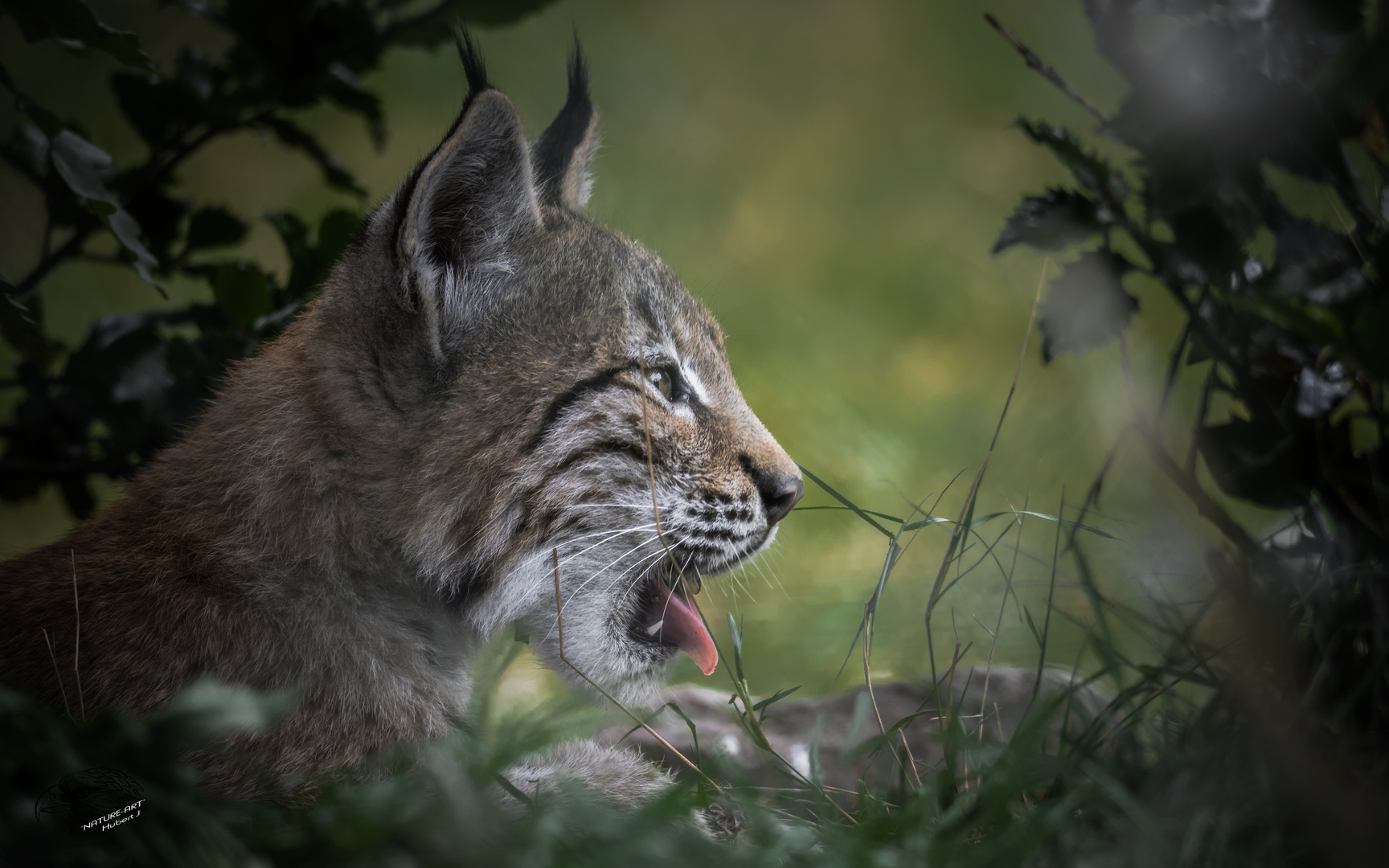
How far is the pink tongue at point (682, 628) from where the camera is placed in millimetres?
1732

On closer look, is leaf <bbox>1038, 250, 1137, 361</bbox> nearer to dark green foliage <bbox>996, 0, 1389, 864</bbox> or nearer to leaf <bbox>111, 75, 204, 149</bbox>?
dark green foliage <bbox>996, 0, 1389, 864</bbox>

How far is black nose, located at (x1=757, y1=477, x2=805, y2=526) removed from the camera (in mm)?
1736

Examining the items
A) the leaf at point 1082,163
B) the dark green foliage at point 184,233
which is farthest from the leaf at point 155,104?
the leaf at point 1082,163

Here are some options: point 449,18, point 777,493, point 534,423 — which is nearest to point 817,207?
point 449,18

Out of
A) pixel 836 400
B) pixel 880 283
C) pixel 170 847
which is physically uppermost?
pixel 880 283

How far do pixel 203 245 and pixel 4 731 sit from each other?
1.42 meters

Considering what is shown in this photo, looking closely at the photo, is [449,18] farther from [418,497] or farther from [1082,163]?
[1082,163]

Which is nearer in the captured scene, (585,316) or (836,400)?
(585,316)

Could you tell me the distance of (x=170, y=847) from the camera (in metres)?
0.79

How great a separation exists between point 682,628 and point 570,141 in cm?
115

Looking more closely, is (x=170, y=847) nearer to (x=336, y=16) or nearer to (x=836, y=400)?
(x=336, y=16)

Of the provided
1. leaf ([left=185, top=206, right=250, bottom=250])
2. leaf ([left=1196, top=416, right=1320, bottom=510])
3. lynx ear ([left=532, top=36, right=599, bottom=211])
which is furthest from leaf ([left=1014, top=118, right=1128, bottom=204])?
leaf ([left=185, top=206, right=250, bottom=250])

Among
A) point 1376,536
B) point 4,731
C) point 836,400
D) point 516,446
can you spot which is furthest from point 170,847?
point 836,400

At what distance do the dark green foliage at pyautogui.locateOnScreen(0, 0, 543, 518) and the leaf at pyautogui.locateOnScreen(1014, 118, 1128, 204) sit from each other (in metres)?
1.17
